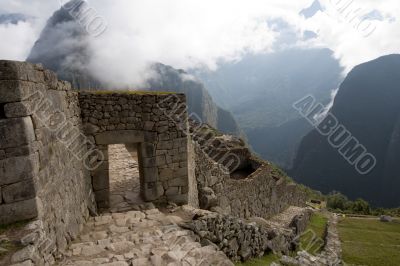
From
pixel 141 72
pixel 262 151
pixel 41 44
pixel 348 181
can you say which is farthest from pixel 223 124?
pixel 41 44

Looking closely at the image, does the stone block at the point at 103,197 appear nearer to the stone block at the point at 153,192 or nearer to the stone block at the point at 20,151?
the stone block at the point at 153,192

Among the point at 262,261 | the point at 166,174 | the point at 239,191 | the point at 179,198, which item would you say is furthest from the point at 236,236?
the point at 239,191

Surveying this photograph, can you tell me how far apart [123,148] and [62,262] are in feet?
29.4

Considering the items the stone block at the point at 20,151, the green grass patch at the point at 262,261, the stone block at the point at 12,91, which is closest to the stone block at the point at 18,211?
the stone block at the point at 20,151

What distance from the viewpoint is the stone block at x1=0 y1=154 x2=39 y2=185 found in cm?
375

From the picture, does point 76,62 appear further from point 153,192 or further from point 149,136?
point 153,192

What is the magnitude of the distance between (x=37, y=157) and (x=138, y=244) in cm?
253

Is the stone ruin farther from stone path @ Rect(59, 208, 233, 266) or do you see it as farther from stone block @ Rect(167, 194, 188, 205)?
stone path @ Rect(59, 208, 233, 266)

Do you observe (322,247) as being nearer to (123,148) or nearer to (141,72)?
(123,148)

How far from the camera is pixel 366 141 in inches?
4446

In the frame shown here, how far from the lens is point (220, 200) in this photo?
13.0 meters

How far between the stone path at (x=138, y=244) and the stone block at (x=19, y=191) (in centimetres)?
140

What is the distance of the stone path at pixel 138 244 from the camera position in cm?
495

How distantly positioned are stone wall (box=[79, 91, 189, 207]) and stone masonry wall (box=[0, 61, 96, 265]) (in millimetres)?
1512
